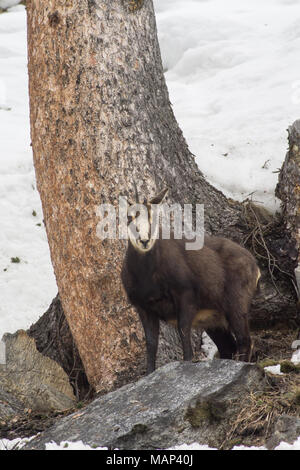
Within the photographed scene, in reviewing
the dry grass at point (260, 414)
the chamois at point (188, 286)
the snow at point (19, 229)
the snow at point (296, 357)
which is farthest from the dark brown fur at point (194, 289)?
the snow at point (19, 229)

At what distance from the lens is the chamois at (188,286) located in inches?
241

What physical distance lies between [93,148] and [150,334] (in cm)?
205

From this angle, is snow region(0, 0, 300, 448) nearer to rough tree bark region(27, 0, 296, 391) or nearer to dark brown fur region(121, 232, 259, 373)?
dark brown fur region(121, 232, 259, 373)

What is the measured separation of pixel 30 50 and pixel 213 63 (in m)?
7.05

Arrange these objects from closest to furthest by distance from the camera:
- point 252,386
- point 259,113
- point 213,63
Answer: point 252,386, point 259,113, point 213,63

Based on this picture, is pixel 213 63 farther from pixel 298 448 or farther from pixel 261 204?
pixel 298 448

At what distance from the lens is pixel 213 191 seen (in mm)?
8391

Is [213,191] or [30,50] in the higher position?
[30,50]

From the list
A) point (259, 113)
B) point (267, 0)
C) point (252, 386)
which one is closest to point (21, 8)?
point (267, 0)

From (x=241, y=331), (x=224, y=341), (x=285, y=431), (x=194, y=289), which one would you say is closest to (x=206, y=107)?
(x=224, y=341)

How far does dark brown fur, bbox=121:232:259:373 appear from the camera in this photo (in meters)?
6.16

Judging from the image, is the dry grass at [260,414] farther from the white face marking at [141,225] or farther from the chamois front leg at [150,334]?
the white face marking at [141,225]

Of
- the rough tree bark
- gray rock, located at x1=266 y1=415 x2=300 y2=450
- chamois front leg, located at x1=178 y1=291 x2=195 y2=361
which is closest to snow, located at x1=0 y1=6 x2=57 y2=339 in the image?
the rough tree bark

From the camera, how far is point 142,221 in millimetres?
5840
